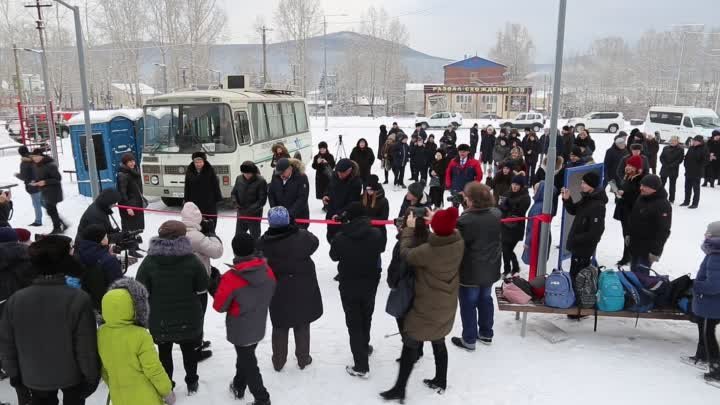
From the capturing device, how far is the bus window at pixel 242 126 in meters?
11.4

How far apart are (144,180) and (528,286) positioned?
905 cm

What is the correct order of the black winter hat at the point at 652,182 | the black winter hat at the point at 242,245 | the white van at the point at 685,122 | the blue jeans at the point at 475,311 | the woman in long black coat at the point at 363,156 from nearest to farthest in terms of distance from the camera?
the black winter hat at the point at 242,245 < the blue jeans at the point at 475,311 < the black winter hat at the point at 652,182 < the woman in long black coat at the point at 363,156 < the white van at the point at 685,122

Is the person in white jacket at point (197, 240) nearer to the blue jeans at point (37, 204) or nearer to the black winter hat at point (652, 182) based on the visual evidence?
the black winter hat at point (652, 182)

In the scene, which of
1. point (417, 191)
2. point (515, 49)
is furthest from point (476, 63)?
point (417, 191)

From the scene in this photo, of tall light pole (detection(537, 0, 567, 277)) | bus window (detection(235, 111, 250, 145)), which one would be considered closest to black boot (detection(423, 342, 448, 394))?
tall light pole (detection(537, 0, 567, 277))

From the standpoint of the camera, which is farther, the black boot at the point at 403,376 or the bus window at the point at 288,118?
the bus window at the point at 288,118

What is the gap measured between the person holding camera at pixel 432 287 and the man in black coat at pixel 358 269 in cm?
32

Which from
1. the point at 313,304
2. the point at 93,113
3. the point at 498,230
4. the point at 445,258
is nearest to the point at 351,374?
the point at 313,304

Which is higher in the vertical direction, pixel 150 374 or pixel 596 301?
pixel 150 374

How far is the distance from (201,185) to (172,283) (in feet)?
15.0

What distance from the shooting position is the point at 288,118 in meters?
15.2

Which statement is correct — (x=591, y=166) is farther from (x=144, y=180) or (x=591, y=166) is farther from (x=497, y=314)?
(x=144, y=180)

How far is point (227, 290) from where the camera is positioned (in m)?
3.95

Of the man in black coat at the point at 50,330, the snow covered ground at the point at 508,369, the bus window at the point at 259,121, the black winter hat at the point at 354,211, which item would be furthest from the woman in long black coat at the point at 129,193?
the black winter hat at the point at 354,211
